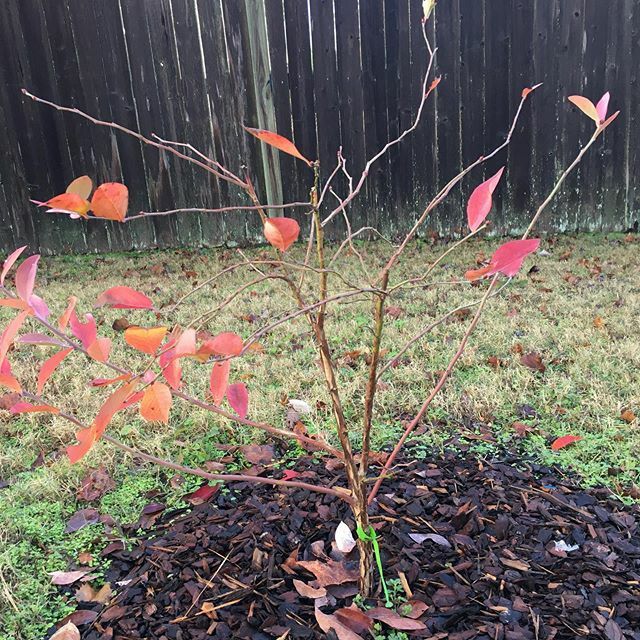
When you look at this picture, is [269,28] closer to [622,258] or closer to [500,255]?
[622,258]

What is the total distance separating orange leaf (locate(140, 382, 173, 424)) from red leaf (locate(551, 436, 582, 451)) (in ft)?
4.50

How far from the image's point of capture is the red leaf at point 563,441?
1613 mm

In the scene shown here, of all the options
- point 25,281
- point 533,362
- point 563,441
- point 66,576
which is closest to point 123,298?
point 25,281

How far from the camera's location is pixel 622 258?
4.13 m

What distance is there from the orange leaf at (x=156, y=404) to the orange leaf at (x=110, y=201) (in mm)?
207

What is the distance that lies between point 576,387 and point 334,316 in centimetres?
139

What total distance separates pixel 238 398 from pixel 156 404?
397mm

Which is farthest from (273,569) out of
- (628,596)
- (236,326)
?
(236,326)

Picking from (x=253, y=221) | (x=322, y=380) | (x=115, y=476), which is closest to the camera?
(x=115, y=476)

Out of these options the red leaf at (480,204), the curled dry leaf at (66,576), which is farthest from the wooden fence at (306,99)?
the red leaf at (480,204)

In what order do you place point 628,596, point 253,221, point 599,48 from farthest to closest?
point 253,221 < point 599,48 < point 628,596

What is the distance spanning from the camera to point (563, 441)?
5.39ft

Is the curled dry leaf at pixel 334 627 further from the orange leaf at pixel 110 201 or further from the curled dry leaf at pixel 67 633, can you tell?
the orange leaf at pixel 110 201

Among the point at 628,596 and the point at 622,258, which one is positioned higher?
the point at 628,596
